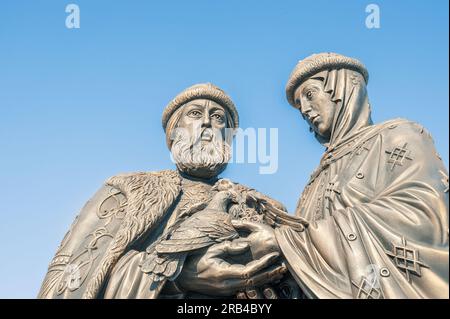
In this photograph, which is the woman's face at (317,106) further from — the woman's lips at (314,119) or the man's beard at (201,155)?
the man's beard at (201,155)

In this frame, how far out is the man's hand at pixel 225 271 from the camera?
17.3 ft

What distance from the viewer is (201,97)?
677 cm

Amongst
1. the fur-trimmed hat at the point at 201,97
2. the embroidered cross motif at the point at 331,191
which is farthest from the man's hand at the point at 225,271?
the fur-trimmed hat at the point at 201,97

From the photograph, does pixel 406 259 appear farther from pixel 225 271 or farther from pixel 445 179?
pixel 225 271

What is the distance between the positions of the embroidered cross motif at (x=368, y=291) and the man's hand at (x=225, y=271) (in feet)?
2.28

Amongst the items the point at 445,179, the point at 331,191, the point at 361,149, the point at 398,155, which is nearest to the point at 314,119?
the point at 361,149

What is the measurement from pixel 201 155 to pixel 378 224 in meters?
1.98

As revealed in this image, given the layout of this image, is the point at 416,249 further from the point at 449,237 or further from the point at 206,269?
the point at 206,269
